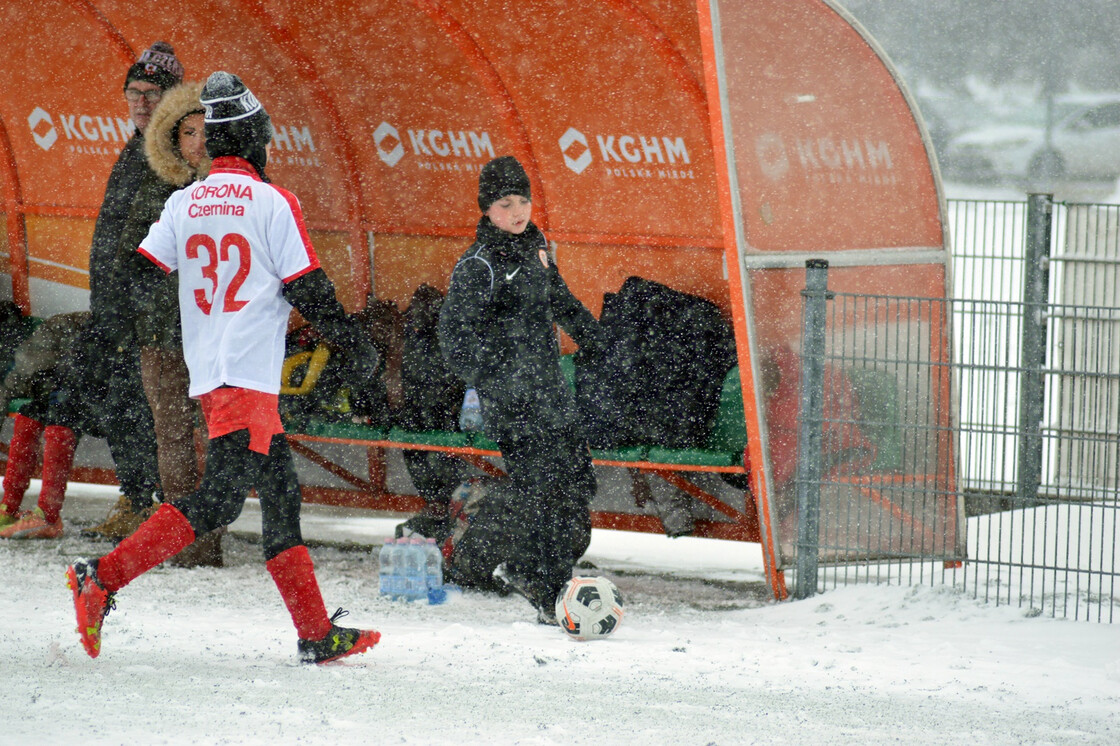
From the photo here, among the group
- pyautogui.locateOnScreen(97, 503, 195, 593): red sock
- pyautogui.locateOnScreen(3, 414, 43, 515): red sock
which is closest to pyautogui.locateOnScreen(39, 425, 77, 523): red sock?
pyautogui.locateOnScreen(3, 414, 43, 515): red sock

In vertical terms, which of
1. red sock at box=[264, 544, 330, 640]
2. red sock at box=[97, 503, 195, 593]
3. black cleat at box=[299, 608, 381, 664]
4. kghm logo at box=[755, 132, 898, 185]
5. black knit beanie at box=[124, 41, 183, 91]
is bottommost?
black cleat at box=[299, 608, 381, 664]

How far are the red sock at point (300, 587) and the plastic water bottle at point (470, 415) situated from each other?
2.61 metres

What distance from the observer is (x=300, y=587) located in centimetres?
440

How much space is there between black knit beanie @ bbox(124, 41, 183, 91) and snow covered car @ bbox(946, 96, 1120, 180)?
19.0 meters

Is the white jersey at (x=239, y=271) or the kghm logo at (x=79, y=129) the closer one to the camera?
the white jersey at (x=239, y=271)

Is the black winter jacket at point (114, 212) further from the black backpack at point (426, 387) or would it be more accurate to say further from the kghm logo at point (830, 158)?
the kghm logo at point (830, 158)

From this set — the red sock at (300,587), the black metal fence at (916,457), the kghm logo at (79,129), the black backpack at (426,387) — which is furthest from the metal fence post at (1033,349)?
the kghm logo at (79,129)

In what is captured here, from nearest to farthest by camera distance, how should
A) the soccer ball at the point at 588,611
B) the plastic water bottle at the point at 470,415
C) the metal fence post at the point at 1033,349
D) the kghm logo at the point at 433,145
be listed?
the soccer ball at the point at 588,611, the metal fence post at the point at 1033,349, the plastic water bottle at the point at 470,415, the kghm logo at the point at 433,145

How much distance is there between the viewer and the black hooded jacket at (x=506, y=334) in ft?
17.8

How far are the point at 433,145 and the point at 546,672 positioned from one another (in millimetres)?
4049

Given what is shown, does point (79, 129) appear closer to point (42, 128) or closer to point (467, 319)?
point (42, 128)

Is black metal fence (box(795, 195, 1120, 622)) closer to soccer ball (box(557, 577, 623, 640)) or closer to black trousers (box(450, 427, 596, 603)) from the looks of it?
black trousers (box(450, 427, 596, 603))

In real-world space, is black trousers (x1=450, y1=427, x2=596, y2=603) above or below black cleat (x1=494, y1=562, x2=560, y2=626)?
above

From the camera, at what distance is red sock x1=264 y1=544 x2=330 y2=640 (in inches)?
173
